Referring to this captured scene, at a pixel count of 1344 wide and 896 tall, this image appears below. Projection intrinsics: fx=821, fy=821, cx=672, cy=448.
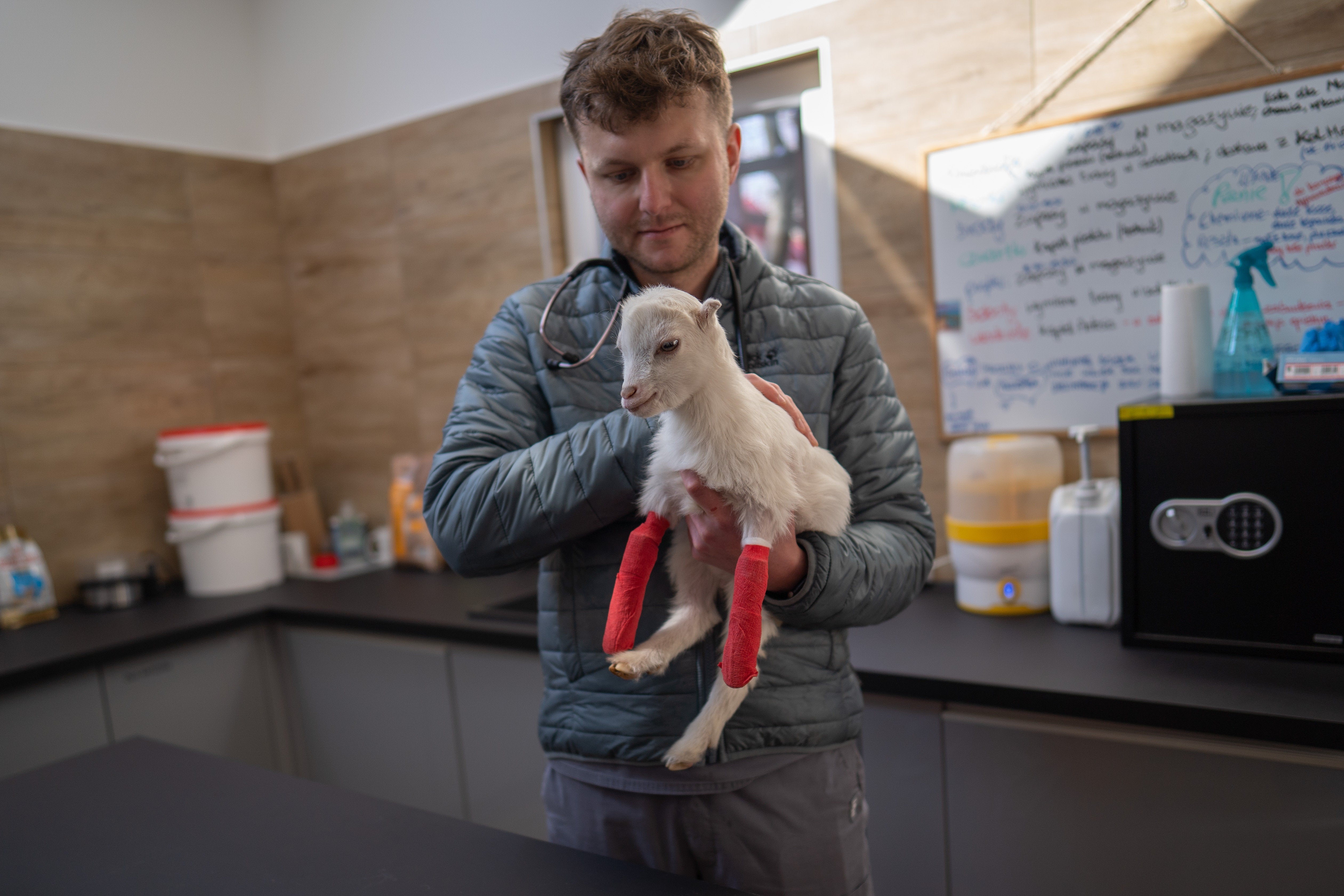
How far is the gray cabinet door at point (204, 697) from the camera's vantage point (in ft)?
7.62

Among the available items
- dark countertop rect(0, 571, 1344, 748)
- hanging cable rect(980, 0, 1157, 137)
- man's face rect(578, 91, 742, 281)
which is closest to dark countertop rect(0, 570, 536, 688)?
dark countertop rect(0, 571, 1344, 748)

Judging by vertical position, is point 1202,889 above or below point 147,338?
below

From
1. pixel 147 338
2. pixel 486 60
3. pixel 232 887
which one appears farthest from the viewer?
pixel 147 338

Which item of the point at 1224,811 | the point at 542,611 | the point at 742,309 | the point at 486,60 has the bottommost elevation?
the point at 1224,811

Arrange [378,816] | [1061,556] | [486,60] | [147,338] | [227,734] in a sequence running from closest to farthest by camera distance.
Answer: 1. [378,816]
2. [1061,556]
3. [227,734]
4. [486,60]
5. [147,338]

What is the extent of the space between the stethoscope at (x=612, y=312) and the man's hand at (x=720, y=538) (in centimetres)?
29

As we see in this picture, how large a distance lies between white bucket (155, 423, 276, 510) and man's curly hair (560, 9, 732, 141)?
2286 millimetres

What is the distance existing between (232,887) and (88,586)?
7.17 feet

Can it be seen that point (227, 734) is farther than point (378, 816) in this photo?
Yes

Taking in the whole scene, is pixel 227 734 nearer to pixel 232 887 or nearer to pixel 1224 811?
pixel 232 887

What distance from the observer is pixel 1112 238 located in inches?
74.5

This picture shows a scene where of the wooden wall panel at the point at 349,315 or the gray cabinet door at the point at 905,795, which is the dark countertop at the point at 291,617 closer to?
the wooden wall panel at the point at 349,315

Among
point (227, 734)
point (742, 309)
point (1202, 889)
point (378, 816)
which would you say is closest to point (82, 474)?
point (227, 734)

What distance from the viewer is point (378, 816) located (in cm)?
111
